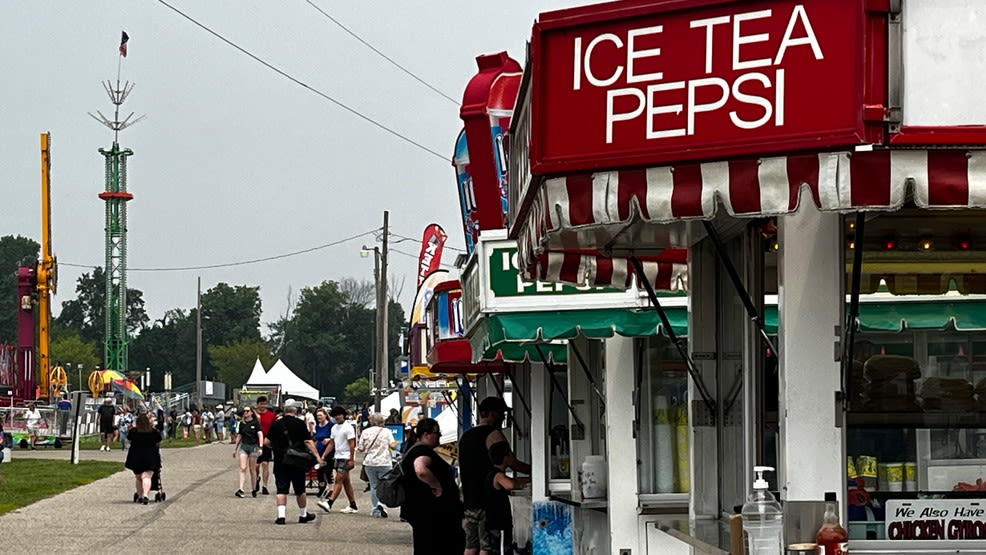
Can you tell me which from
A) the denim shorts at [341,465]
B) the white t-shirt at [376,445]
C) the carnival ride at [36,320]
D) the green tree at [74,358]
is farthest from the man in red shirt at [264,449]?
the green tree at [74,358]

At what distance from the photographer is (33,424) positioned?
55406 mm

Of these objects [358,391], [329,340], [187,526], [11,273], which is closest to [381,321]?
[187,526]

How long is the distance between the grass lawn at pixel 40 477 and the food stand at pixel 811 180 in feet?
61.6

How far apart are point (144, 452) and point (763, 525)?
2040 centimetres

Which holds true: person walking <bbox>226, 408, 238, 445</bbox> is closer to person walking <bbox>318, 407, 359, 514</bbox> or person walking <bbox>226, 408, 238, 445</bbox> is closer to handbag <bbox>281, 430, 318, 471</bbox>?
person walking <bbox>318, 407, 359, 514</bbox>

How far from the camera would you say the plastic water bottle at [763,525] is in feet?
18.9

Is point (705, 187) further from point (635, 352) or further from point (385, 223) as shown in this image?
point (385, 223)

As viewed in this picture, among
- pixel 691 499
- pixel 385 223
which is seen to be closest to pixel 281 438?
pixel 691 499

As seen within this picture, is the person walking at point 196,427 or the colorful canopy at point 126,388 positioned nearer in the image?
the person walking at point 196,427

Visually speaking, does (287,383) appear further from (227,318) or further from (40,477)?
(227,318)

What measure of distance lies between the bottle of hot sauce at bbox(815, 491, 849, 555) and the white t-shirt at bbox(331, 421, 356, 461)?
18702 mm

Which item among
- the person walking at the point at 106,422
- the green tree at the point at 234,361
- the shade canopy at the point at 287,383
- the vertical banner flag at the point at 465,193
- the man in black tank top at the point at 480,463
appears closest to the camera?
the vertical banner flag at the point at 465,193

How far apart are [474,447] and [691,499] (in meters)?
5.40

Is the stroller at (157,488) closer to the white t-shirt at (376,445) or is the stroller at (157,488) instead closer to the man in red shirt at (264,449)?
the man in red shirt at (264,449)
